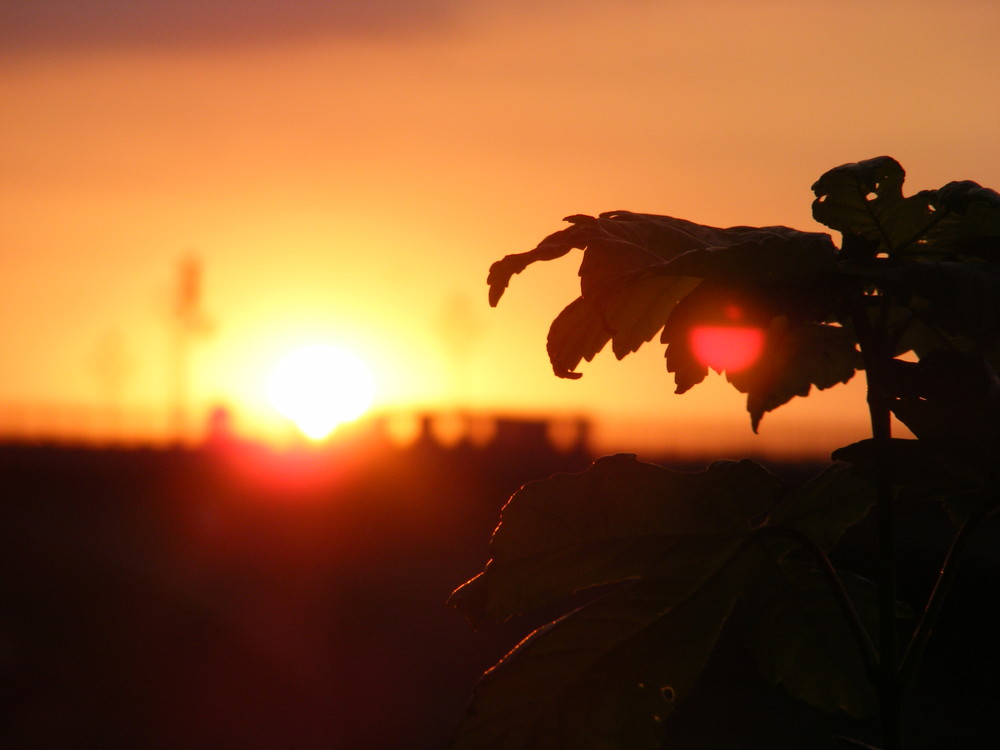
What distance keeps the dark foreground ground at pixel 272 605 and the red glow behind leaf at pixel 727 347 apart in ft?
49.4

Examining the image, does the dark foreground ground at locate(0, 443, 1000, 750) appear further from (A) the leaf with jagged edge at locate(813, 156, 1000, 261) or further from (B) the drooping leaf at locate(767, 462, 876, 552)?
(A) the leaf with jagged edge at locate(813, 156, 1000, 261)

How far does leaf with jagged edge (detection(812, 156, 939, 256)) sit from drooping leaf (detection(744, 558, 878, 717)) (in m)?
0.52

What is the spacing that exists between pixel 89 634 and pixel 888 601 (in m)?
28.4

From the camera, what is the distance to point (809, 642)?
1700mm

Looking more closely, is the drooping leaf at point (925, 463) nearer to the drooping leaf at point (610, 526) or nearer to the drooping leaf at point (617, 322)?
→ the drooping leaf at point (610, 526)

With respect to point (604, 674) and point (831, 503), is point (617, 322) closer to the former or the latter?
point (831, 503)

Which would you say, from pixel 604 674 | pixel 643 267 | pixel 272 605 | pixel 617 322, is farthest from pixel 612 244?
pixel 272 605

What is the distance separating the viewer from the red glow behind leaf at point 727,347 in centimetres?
153

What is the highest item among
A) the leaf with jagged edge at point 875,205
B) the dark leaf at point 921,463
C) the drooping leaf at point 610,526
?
the leaf with jagged edge at point 875,205

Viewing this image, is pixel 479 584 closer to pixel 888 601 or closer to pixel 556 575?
pixel 556 575

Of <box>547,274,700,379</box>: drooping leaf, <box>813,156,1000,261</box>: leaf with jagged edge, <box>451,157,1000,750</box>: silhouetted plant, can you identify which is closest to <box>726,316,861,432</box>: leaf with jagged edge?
<box>451,157,1000,750</box>: silhouetted plant

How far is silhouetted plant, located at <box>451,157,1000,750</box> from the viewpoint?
136 cm

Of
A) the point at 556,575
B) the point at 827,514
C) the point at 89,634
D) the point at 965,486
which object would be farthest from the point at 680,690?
the point at 89,634

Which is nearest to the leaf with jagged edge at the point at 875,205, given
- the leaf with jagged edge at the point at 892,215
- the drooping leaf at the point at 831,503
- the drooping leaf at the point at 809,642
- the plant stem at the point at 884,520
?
the leaf with jagged edge at the point at 892,215
